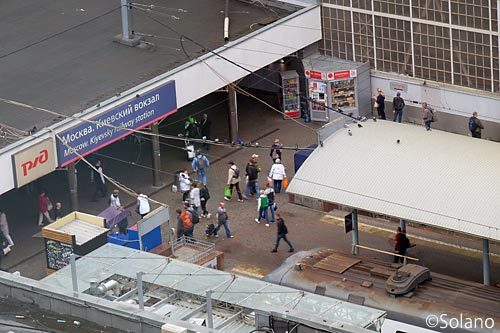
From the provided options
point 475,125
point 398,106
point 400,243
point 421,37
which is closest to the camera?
point 400,243

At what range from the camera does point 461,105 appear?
46.5 meters

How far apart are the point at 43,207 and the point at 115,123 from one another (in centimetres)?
303

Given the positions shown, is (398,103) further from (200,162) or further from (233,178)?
(200,162)

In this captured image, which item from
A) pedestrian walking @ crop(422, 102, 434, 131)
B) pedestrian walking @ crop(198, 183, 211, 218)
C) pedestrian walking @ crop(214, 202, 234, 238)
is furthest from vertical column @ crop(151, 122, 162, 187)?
pedestrian walking @ crop(422, 102, 434, 131)

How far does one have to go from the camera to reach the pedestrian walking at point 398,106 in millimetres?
47375

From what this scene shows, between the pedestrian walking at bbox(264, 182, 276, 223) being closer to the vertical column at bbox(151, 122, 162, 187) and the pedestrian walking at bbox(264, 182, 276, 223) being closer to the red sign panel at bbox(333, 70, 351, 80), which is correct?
the vertical column at bbox(151, 122, 162, 187)

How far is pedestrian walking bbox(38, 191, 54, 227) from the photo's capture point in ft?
137

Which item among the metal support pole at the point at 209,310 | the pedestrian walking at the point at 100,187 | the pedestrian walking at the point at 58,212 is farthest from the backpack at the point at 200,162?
the metal support pole at the point at 209,310

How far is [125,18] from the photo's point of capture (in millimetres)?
46312

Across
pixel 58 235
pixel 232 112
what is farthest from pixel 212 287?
pixel 232 112

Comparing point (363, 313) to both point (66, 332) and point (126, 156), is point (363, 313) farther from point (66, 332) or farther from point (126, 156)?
point (126, 156)

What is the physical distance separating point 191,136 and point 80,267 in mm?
17990

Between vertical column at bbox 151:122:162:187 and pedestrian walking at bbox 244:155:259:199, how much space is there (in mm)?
2554

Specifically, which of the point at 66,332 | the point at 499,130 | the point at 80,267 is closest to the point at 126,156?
the point at 499,130
